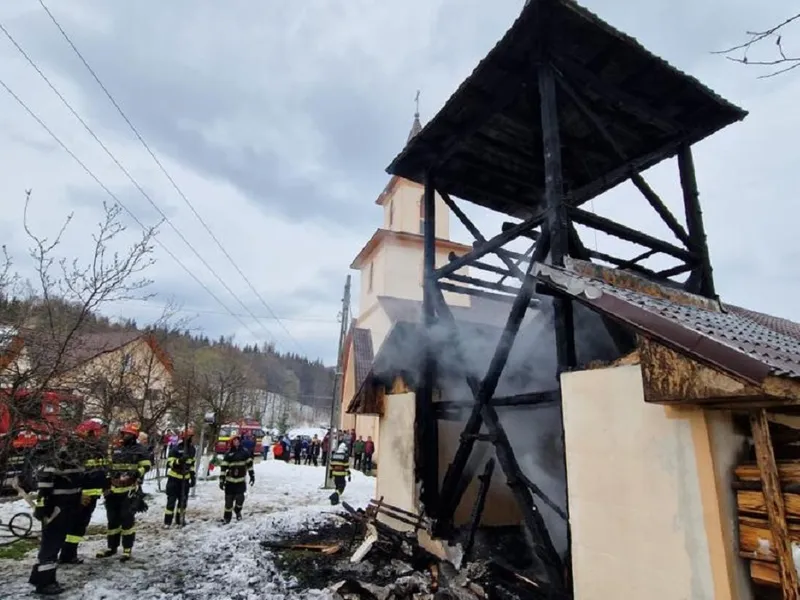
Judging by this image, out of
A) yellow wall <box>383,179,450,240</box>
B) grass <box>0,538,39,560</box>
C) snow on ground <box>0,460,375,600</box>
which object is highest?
yellow wall <box>383,179,450,240</box>

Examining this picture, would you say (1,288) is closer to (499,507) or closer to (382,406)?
(382,406)

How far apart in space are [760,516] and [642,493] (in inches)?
28.2

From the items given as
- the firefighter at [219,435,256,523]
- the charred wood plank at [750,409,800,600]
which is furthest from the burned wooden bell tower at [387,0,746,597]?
the firefighter at [219,435,256,523]

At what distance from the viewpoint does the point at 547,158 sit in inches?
200

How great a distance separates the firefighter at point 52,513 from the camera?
5746mm

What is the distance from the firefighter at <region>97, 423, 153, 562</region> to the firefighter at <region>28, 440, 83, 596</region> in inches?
42.6

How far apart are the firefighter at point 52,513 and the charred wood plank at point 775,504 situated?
6.77m

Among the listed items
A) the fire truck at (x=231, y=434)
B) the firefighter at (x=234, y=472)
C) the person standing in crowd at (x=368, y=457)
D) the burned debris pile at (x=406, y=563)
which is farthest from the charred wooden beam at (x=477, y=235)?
the person standing in crowd at (x=368, y=457)

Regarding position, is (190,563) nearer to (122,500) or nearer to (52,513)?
(122,500)

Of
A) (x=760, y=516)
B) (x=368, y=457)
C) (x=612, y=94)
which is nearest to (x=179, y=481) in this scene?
(x=760, y=516)

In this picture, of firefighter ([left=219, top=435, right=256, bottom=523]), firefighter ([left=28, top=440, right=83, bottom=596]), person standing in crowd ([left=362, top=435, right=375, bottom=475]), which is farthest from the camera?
person standing in crowd ([left=362, top=435, right=375, bottom=475])

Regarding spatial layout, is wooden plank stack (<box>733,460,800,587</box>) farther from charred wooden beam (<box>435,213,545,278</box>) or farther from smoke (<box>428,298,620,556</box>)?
smoke (<box>428,298,620,556</box>)

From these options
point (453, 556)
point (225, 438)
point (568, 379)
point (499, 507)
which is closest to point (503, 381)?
point (499, 507)

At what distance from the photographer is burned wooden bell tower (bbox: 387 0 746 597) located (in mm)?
4922
